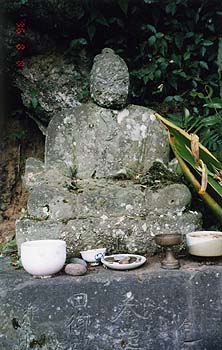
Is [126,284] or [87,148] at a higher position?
[87,148]

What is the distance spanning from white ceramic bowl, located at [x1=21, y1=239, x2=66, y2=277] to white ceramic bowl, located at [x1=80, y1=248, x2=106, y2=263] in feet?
0.69

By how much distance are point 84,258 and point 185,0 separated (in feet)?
6.29

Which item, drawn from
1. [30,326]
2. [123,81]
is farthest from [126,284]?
[123,81]

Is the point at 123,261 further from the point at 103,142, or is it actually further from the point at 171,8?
the point at 171,8

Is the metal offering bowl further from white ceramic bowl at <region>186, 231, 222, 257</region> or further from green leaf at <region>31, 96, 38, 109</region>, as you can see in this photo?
green leaf at <region>31, 96, 38, 109</region>

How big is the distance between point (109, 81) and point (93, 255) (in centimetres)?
96

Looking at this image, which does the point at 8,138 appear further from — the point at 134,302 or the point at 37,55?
the point at 134,302

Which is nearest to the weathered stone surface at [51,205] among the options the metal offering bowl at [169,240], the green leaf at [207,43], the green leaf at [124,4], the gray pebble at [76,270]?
the gray pebble at [76,270]

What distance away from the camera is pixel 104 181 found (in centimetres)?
266

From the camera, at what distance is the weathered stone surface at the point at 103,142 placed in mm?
2777

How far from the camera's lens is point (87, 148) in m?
2.79

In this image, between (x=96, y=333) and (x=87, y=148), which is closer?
(x=96, y=333)

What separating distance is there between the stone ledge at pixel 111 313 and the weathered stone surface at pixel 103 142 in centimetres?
82

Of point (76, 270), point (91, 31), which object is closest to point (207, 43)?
point (91, 31)
